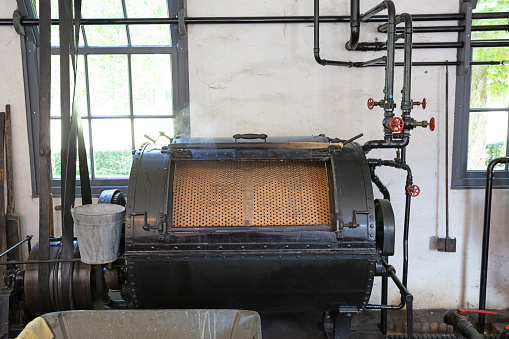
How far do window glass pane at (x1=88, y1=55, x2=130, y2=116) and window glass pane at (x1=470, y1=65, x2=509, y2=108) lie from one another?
2856 mm

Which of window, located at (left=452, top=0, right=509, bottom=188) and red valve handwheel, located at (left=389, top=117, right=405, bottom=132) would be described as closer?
red valve handwheel, located at (left=389, top=117, right=405, bottom=132)

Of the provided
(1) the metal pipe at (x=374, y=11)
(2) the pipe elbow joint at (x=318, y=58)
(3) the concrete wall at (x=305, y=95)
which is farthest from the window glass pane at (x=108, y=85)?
(1) the metal pipe at (x=374, y=11)

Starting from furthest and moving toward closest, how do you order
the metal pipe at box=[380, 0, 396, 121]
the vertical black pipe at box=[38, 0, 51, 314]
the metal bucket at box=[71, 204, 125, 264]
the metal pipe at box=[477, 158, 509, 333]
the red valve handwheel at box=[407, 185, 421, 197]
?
the metal pipe at box=[477, 158, 509, 333] < the red valve handwheel at box=[407, 185, 421, 197] < the metal pipe at box=[380, 0, 396, 121] < the vertical black pipe at box=[38, 0, 51, 314] < the metal bucket at box=[71, 204, 125, 264]

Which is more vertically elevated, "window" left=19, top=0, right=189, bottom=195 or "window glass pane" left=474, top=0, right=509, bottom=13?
"window glass pane" left=474, top=0, right=509, bottom=13

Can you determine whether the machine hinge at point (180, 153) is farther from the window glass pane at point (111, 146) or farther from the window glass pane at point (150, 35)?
the window glass pane at point (150, 35)

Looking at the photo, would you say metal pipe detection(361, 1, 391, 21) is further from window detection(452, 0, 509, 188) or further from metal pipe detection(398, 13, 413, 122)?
window detection(452, 0, 509, 188)

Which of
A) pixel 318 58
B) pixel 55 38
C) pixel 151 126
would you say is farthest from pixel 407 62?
pixel 55 38

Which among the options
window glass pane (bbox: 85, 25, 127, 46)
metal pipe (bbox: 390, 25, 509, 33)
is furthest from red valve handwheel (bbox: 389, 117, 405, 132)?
window glass pane (bbox: 85, 25, 127, 46)

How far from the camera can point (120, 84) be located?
3818 mm

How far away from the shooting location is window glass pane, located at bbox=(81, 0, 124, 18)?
371cm

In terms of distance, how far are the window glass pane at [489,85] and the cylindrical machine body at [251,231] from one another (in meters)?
1.69

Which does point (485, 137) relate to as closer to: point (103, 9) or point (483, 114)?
point (483, 114)

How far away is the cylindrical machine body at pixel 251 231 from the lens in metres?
2.48

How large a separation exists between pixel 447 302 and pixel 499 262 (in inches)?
21.4
